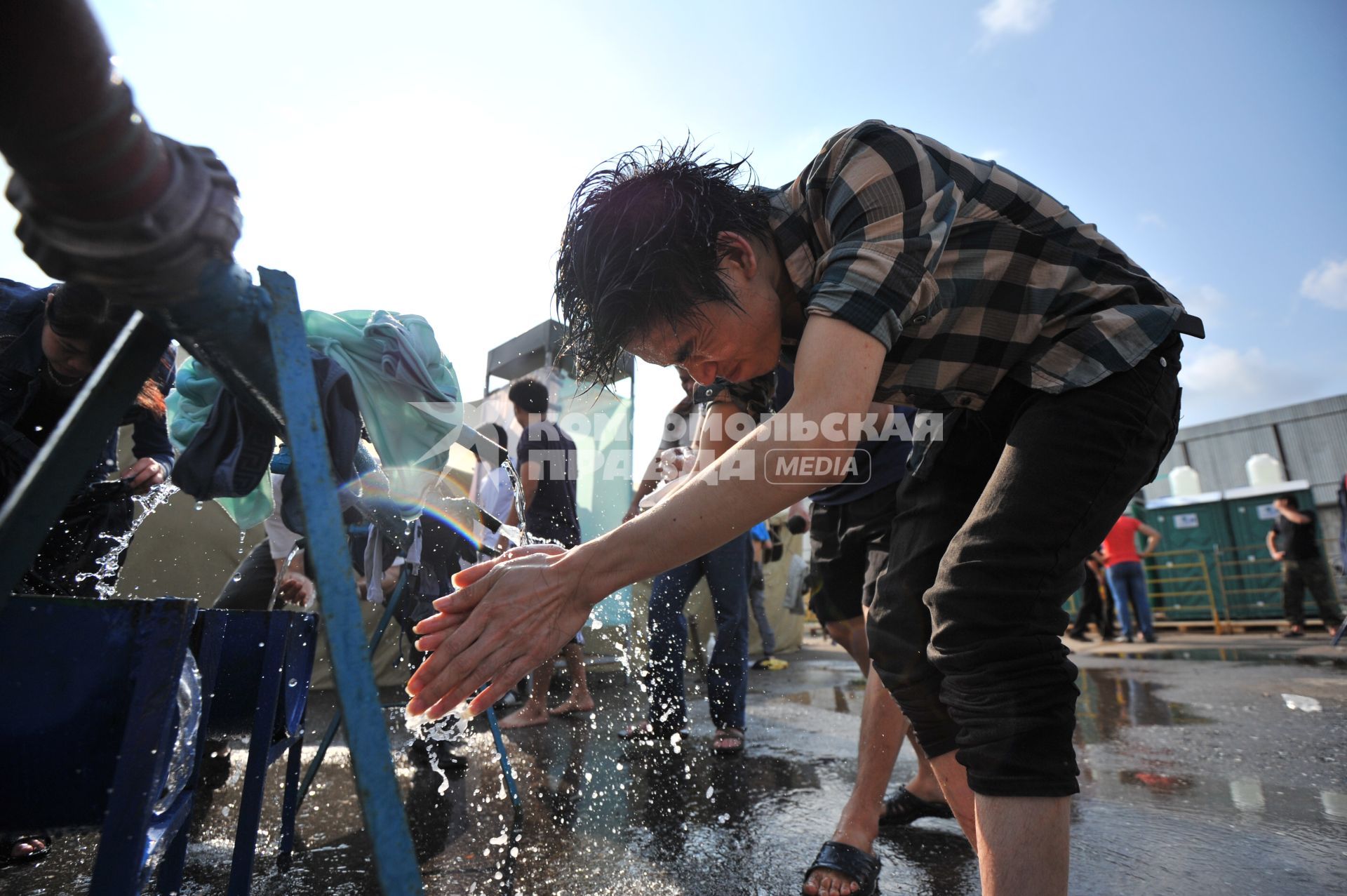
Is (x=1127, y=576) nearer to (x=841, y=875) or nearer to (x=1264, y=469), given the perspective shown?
(x=841, y=875)

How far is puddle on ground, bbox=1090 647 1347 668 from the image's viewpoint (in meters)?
6.41

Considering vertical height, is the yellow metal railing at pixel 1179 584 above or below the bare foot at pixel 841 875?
above

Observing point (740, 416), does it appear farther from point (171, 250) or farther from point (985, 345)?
point (171, 250)

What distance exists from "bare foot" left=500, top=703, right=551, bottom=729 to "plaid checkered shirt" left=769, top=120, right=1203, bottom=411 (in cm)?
351

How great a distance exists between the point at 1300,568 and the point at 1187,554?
4021 mm

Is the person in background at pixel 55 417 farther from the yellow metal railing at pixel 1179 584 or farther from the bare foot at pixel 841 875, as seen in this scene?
the yellow metal railing at pixel 1179 584

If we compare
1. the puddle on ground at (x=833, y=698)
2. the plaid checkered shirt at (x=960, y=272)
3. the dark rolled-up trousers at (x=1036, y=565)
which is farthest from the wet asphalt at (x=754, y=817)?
the plaid checkered shirt at (x=960, y=272)

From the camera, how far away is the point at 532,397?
455 cm

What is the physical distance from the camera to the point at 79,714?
0.87 m

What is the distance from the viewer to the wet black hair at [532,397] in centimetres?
454

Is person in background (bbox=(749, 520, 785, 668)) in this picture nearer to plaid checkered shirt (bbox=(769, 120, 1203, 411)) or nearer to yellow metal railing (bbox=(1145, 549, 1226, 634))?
plaid checkered shirt (bbox=(769, 120, 1203, 411))

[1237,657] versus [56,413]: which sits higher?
[56,413]

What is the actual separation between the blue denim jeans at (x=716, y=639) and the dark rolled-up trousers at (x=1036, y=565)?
91.1 inches

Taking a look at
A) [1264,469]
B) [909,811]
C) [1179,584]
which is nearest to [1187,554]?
[1179,584]
